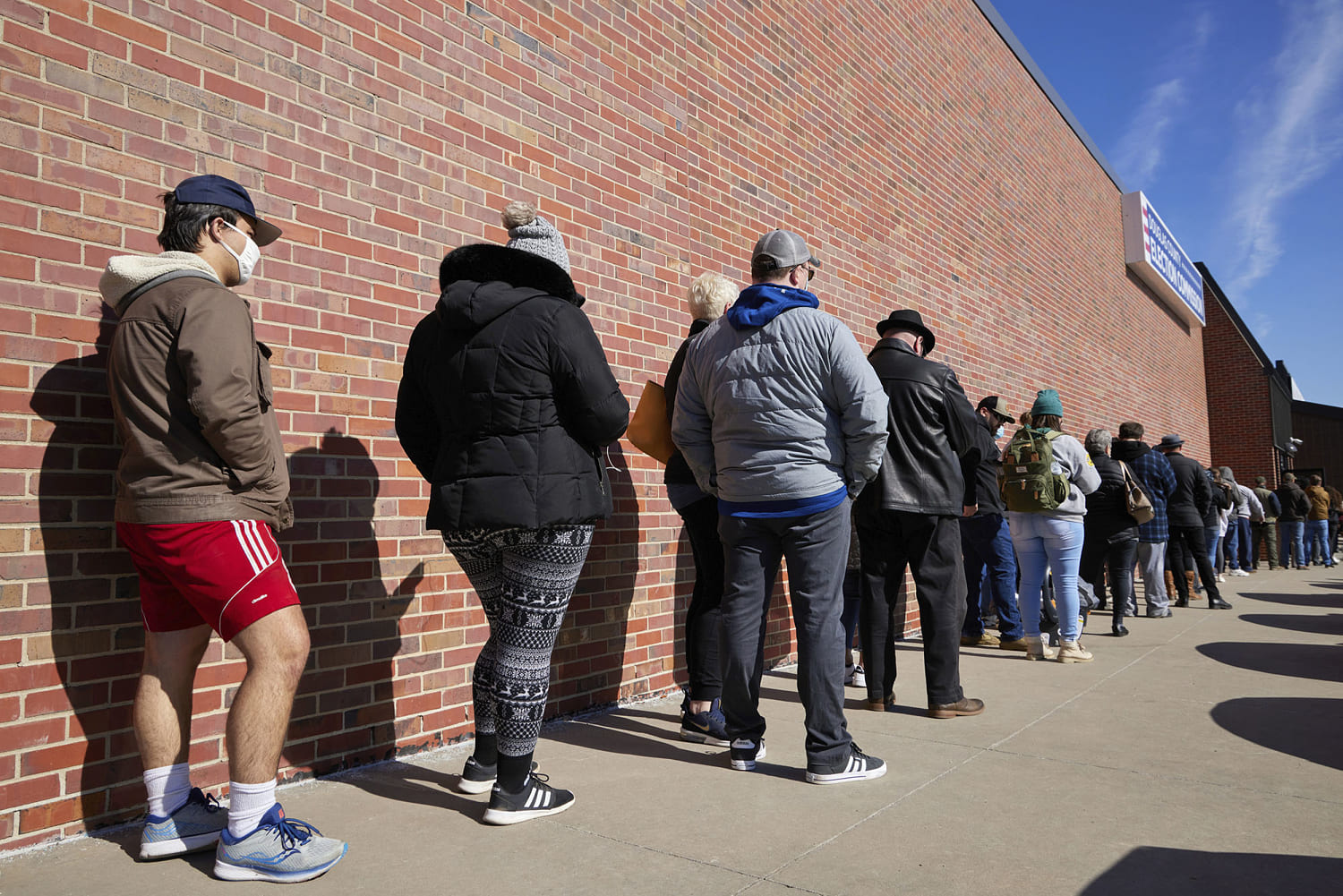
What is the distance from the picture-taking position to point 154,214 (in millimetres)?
2912

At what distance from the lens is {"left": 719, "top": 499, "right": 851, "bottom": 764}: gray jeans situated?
328 centimetres

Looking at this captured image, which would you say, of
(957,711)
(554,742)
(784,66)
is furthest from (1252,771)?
(784,66)

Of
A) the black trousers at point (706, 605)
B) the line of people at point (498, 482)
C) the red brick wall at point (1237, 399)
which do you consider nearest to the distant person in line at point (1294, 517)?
the red brick wall at point (1237, 399)

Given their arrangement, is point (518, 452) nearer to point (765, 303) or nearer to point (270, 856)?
point (765, 303)

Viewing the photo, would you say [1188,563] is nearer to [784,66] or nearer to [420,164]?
[784,66]

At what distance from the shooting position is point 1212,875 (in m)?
2.41

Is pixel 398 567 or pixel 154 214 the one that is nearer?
pixel 154 214

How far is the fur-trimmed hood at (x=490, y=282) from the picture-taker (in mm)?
2865

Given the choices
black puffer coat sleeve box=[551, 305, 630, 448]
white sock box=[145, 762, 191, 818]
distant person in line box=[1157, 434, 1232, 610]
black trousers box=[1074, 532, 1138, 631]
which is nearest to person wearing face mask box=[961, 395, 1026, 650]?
black trousers box=[1074, 532, 1138, 631]

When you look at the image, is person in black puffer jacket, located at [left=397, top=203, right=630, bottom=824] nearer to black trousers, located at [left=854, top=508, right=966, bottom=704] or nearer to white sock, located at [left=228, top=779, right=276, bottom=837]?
white sock, located at [left=228, top=779, right=276, bottom=837]

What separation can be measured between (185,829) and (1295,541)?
18.9 metres

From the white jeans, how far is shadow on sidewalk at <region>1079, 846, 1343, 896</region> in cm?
677

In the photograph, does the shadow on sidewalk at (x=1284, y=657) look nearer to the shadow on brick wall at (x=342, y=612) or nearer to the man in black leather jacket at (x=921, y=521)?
the man in black leather jacket at (x=921, y=521)

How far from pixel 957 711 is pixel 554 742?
1950 millimetres
